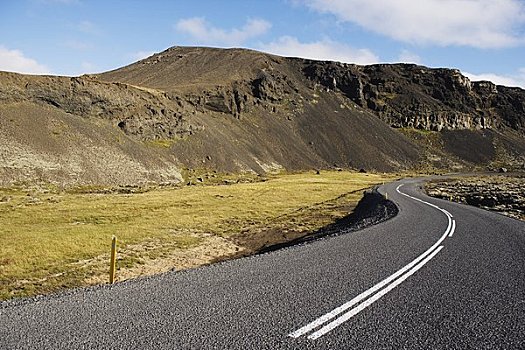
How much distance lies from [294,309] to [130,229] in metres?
21.9

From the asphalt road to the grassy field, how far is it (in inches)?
351

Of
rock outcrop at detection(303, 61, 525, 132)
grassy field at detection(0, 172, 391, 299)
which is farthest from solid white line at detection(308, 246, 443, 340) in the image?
rock outcrop at detection(303, 61, 525, 132)

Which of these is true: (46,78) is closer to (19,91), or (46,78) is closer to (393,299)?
(19,91)

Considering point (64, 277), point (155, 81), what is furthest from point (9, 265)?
point (155, 81)

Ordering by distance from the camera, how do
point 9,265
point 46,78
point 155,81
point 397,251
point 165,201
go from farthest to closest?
point 155,81 → point 46,78 → point 165,201 → point 9,265 → point 397,251

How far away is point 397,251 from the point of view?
523 inches

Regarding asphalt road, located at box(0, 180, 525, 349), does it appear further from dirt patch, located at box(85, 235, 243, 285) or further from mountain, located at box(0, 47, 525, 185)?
mountain, located at box(0, 47, 525, 185)

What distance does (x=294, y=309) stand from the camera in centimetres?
710

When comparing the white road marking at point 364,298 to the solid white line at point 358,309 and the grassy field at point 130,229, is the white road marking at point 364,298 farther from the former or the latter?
the grassy field at point 130,229

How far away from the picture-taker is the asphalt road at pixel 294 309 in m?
5.77

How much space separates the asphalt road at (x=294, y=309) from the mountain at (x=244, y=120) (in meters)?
49.2

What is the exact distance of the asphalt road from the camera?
5770 millimetres

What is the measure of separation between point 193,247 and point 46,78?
60849 mm

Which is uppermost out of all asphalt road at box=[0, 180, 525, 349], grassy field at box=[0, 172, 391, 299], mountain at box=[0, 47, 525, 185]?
mountain at box=[0, 47, 525, 185]
